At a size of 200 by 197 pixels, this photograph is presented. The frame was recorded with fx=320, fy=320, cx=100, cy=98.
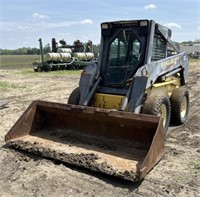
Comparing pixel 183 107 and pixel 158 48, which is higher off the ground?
pixel 158 48

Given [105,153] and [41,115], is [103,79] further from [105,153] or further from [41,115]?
[105,153]

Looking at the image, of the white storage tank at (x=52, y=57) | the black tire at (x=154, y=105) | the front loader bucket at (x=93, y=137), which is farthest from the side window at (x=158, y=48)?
the white storage tank at (x=52, y=57)

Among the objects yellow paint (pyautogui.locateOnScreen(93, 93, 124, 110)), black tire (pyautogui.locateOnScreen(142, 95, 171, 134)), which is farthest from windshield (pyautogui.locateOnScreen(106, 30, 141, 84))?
black tire (pyautogui.locateOnScreen(142, 95, 171, 134))

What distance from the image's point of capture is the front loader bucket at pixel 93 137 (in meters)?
4.33

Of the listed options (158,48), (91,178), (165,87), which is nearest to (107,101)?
(165,87)

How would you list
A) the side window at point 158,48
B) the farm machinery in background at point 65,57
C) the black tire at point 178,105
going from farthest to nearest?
the farm machinery in background at point 65,57 < the black tire at point 178,105 < the side window at point 158,48

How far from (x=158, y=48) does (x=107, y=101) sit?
5.23 feet

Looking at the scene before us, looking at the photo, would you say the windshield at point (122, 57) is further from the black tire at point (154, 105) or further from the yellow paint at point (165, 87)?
the black tire at point (154, 105)

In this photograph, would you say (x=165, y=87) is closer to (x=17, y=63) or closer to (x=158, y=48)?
(x=158, y=48)

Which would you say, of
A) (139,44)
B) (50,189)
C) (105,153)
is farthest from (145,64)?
(50,189)

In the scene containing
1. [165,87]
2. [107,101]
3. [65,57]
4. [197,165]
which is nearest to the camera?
[197,165]

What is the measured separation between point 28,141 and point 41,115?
0.69 metres

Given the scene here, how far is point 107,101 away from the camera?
5.84m

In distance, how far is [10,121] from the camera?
7219mm
